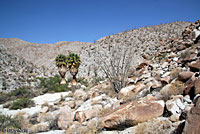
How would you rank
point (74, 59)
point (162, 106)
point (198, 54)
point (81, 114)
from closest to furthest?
1. point (162, 106)
2. point (81, 114)
3. point (198, 54)
4. point (74, 59)

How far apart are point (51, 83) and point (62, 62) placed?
4.01 metres

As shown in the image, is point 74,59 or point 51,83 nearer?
point 51,83

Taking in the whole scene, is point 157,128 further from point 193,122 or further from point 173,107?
point 193,122

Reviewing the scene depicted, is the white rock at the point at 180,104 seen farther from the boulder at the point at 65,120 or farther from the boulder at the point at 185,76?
the boulder at the point at 65,120

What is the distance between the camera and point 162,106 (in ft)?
10.6

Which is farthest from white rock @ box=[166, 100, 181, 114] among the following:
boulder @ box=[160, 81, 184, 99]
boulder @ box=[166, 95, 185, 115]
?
boulder @ box=[160, 81, 184, 99]

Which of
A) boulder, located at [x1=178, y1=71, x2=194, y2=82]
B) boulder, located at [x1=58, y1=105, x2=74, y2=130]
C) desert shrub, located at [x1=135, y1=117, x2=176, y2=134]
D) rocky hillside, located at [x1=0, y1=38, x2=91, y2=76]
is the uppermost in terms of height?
rocky hillside, located at [x1=0, y1=38, x2=91, y2=76]

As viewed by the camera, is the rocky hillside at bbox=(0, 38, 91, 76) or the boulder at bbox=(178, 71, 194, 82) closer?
the boulder at bbox=(178, 71, 194, 82)

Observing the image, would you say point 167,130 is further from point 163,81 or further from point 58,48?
point 58,48

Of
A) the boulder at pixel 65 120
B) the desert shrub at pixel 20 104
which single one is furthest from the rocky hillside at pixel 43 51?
the boulder at pixel 65 120

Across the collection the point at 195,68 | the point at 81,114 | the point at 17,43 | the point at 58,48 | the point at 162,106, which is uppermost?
the point at 17,43

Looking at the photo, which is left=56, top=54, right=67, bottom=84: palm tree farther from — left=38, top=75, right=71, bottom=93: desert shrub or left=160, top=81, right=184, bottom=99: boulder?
left=160, top=81, right=184, bottom=99: boulder

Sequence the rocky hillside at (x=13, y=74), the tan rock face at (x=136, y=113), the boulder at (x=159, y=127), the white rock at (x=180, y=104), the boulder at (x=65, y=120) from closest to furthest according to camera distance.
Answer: the boulder at (x=159, y=127), the white rock at (x=180, y=104), the tan rock face at (x=136, y=113), the boulder at (x=65, y=120), the rocky hillside at (x=13, y=74)

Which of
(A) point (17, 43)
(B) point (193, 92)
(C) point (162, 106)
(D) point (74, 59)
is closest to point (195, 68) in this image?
(B) point (193, 92)
